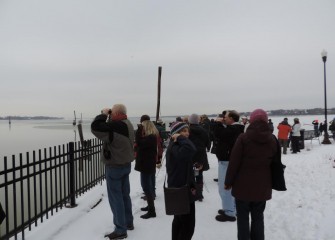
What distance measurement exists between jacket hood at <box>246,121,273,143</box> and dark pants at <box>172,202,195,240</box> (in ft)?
3.75

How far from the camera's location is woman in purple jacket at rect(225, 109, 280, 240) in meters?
3.67

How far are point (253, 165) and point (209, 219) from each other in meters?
Result: 2.21

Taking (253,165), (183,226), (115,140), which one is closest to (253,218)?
(253,165)

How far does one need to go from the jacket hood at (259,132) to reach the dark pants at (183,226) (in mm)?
1143

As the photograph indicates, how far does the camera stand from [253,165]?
370 cm

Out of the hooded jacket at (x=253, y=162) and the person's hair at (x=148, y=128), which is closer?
the hooded jacket at (x=253, y=162)

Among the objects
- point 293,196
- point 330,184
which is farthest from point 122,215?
point 330,184

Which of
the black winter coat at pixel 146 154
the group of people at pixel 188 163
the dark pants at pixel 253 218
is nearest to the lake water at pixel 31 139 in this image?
the black winter coat at pixel 146 154

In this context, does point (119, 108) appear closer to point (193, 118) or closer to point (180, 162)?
point (180, 162)

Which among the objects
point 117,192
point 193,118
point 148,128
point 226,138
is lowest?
point 117,192

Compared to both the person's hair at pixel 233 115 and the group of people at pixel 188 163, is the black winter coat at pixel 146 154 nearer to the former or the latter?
the group of people at pixel 188 163

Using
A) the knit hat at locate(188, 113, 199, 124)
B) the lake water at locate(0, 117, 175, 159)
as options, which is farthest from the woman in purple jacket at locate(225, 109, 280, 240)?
the lake water at locate(0, 117, 175, 159)

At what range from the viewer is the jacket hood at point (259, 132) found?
144 inches

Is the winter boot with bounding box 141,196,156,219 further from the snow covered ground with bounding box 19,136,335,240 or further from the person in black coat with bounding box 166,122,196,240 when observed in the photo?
the person in black coat with bounding box 166,122,196,240
